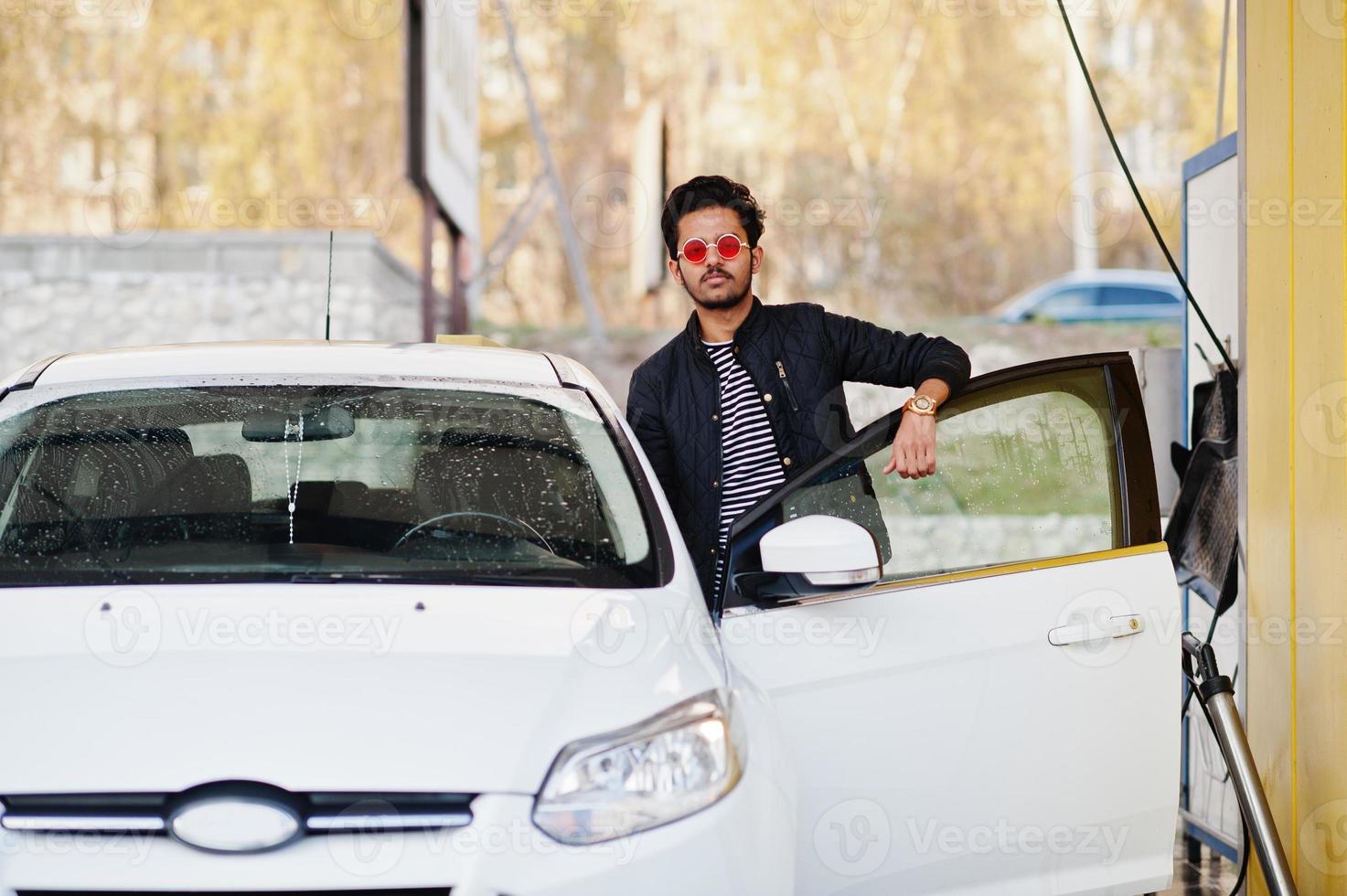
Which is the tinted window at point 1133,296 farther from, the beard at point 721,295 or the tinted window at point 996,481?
the tinted window at point 996,481

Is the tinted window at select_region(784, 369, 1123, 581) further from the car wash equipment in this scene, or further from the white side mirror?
the car wash equipment

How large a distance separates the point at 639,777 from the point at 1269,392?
2229 millimetres

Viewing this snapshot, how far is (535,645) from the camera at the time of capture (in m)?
2.40

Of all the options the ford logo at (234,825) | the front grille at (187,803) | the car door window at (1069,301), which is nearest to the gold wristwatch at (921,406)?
the front grille at (187,803)

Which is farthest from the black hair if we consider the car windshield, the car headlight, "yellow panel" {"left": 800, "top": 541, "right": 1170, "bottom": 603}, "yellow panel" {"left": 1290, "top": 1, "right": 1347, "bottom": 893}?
the car headlight

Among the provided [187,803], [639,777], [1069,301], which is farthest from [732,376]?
[1069,301]

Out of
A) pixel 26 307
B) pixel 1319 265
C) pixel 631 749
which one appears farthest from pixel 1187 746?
pixel 26 307

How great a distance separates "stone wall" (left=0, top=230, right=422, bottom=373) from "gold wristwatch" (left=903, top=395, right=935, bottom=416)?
8.21 metres

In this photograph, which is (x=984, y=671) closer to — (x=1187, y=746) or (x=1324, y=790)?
(x=1324, y=790)

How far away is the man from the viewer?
11.9ft

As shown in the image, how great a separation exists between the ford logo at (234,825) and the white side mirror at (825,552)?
0.99 metres

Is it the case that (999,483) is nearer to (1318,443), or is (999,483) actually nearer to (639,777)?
(1318,443)

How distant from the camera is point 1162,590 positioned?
3.04m

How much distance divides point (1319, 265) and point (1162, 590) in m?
0.96
